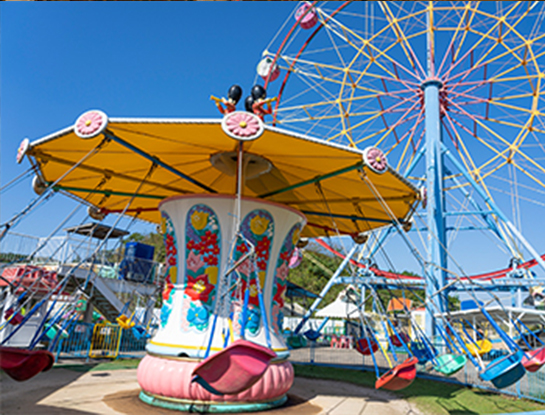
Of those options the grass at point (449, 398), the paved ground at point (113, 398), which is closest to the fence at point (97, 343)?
the paved ground at point (113, 398)

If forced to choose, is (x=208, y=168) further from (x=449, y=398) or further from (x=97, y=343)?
(x=97, y=343)

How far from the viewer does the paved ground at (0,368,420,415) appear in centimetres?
626

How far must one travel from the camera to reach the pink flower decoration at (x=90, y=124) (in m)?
5.27

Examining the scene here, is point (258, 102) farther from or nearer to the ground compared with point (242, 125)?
farther from the ground

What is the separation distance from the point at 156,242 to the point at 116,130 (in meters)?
38.7

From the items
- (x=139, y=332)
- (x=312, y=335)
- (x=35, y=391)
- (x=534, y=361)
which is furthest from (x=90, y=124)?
(x=312, y=335)

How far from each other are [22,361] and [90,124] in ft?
9.30

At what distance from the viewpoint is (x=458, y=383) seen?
1077 cm

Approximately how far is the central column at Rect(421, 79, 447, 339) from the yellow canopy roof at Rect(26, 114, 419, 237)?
16.4ft

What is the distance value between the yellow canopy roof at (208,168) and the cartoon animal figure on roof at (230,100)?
70 centimetres

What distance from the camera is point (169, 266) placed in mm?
7520

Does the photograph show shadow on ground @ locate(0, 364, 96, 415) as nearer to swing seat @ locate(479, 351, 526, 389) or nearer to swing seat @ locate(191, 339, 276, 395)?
swing seat @ locate(191, 339, 276, 395)

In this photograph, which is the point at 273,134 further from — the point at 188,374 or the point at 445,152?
the point at 445,152

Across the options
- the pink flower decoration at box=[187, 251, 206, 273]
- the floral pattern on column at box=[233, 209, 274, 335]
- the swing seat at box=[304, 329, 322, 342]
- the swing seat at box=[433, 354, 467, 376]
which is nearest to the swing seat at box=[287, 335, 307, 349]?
the swing seat at box=[304, 329, 322, 342]
